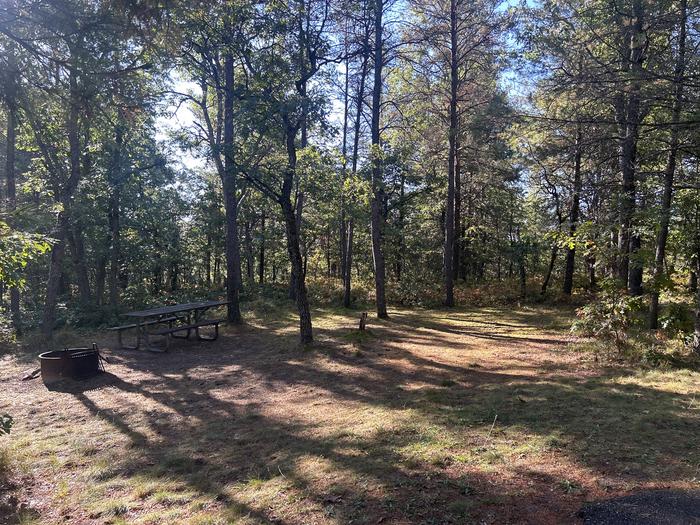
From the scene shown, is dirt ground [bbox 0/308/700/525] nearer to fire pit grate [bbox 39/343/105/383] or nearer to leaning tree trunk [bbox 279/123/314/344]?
fire pit grate [bbox 39/343/105/383]

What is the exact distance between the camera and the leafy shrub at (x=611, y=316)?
7.48 meters

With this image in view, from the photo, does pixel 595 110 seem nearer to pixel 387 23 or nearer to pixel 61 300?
pixel 387 23

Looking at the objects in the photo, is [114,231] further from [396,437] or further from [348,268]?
[396,437]

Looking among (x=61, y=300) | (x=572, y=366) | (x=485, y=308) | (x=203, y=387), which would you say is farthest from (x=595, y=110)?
(x=61, y=300)

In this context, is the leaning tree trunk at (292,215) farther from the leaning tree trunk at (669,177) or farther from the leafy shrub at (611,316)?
the leaning tree trunk at (669,177)

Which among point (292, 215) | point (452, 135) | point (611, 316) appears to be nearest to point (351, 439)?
point (292, 215)

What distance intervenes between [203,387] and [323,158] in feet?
15.4

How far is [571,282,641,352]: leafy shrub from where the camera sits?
7.48m

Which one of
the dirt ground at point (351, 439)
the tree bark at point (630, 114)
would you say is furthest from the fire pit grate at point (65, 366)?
the tree bark at point (630, 114)

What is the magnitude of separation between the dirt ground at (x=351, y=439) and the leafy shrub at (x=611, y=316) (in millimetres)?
687

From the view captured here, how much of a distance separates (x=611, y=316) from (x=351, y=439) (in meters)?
5.55

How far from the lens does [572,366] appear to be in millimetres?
7227

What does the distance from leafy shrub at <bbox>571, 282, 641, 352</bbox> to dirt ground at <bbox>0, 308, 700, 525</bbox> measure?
0.69 m

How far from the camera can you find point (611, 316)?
7.63 m
